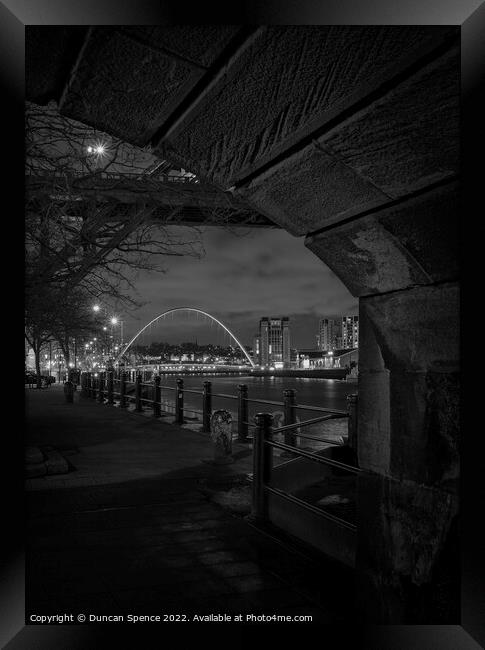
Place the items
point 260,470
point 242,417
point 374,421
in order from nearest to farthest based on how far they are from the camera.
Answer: point 374,421, point 260,470, point 242,417

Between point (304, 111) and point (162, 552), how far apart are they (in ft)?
11.7

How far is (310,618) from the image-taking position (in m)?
3.03

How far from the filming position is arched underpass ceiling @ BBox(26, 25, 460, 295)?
2178mm

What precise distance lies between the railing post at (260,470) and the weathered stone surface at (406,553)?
214 centimetres

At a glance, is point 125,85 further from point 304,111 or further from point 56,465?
point 56,465

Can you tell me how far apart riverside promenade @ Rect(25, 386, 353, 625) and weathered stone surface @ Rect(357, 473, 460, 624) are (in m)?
0.38

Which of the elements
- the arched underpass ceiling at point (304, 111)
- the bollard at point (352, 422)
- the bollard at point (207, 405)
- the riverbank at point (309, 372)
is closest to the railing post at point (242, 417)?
the bollard at point (207, 405)

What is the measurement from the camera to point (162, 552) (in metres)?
4.34

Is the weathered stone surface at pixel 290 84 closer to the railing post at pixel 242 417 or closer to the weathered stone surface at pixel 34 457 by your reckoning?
the weathered stone surface at pixel 34 457

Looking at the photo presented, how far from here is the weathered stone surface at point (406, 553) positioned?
264cm

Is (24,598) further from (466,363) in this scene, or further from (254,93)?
(254,93)

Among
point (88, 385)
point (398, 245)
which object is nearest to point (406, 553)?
point (398, 245)

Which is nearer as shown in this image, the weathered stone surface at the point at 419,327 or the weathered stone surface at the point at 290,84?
the weathered stone surface at the point at 290,84

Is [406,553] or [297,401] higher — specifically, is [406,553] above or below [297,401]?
above
